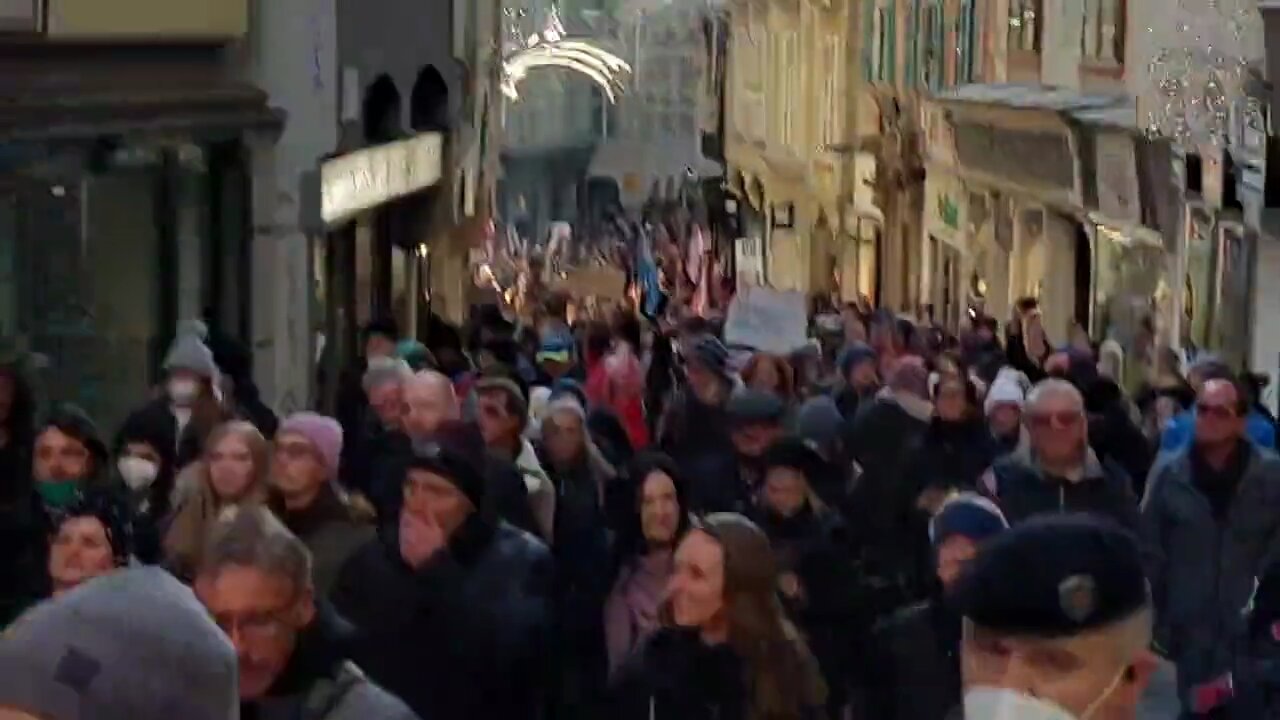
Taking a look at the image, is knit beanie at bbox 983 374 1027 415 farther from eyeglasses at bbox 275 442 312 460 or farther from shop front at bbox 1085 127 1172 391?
shop front at bbox 1085 127 1172 391

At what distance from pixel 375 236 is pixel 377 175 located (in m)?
3.05

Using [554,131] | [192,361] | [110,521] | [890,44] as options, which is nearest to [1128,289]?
[192,361]

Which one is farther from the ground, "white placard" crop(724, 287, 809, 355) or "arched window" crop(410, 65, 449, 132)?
"arched window" crop(410, 65, 449, 132)

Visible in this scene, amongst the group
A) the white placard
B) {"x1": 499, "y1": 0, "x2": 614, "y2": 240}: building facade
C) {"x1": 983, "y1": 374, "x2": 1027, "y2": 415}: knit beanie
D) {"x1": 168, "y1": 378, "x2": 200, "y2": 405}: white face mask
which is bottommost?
{"x1": 499, "y1": 0, "x2": 614, "y2": 240}: building facade

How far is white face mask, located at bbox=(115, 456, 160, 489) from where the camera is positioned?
907 cm

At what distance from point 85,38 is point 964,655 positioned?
1283 cm

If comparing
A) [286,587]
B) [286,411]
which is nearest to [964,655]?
[286,587]

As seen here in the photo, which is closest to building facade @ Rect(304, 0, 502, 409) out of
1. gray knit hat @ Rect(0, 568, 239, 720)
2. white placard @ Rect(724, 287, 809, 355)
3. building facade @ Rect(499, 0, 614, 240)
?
white placard @ Rect(724, 287, 809, 355)

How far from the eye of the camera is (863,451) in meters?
11.0

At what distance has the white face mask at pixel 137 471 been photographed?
9070mm

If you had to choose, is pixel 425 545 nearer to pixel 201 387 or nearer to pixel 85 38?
pixel 201 387

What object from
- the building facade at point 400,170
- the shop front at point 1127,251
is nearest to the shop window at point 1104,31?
the shop front at point 1127,251

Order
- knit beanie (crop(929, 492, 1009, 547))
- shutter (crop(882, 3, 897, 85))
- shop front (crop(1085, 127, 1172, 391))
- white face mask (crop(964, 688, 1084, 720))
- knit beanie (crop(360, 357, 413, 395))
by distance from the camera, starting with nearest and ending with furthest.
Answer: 1. white face mask (crop(964, 688, 1084, 720))
2. knit beanie (crop(929, 492, 1009, 547))
3. knit beanie (crop(360, 357, 413, 395))
4. shop front (crop(1085, 127, 1172, 391))
5. shutter (crop(882, 3, 897, 85))

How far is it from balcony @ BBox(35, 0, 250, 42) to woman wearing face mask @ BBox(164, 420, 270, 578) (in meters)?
7.01
